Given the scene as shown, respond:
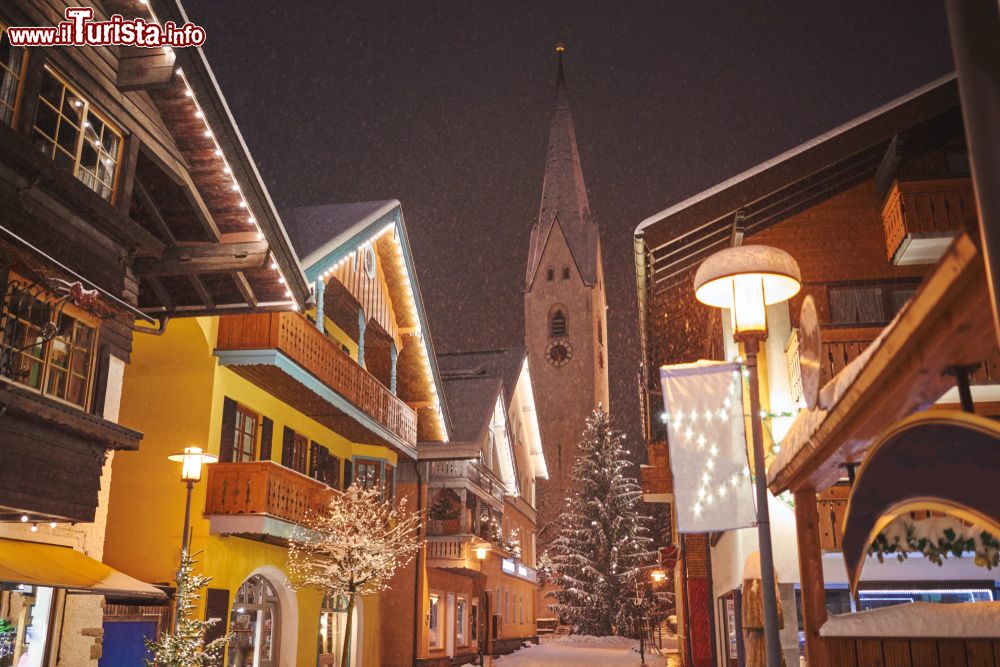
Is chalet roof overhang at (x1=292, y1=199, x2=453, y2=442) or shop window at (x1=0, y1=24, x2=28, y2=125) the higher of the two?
chalet roof overhang at (x1=292, y1=199, x2=453, y2=442)

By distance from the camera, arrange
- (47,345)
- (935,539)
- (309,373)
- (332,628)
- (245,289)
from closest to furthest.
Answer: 1. (935,539)
2. (47,345)
3. (245,289)
4. (309,373)
5. (332,628)

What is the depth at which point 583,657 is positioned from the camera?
37.2 metres

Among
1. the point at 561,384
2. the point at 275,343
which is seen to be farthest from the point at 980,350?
the point at 561,384

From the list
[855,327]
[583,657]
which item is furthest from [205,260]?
[583,657]

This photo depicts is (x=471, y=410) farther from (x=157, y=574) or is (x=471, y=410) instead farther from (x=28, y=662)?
(x=28, y=662)

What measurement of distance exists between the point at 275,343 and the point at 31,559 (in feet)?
23.5

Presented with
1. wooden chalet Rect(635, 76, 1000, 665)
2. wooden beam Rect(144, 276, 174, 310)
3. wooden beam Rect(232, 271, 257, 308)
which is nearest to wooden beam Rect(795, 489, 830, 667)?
wooden chalet Rect(635, 76, 1000, 665)

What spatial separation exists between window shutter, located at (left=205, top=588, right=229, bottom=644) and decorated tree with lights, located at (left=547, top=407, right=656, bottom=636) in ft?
Answer: 124

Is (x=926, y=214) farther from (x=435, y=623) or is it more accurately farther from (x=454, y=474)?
(x=435, y=623)

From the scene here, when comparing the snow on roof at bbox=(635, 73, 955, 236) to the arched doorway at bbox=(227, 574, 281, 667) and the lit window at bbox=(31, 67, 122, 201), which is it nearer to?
the lit window at bbox=(31, 67, 122, 201)

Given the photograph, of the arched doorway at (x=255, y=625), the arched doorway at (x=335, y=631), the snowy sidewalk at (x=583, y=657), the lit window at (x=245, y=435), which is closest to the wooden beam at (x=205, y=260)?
the lit window at (x=245, y=435)

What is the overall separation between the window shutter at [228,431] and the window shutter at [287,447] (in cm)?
262

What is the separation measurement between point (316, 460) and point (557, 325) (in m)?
63.8

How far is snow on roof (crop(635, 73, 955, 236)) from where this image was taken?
15516mm
